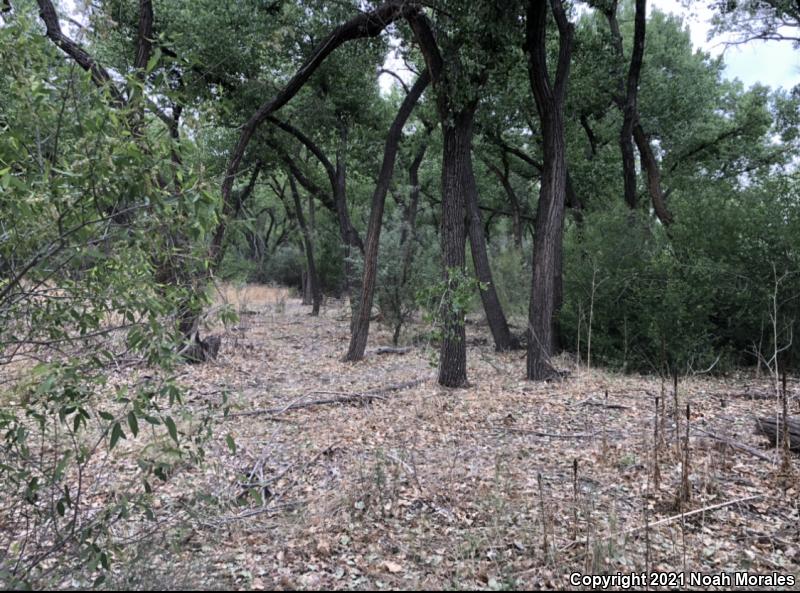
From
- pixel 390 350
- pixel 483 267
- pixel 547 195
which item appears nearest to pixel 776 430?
pixel 547 195

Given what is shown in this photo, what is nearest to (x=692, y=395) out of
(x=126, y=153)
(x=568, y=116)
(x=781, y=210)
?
(x=781, y=210)

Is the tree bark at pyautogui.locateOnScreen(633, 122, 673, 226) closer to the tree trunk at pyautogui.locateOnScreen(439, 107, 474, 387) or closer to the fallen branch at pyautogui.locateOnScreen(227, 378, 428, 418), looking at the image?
the tree trunk at pyautogui.locateOnScreen(439, 107, 474, 387)

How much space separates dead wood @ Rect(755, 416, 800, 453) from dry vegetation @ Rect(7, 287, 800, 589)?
0.13 m

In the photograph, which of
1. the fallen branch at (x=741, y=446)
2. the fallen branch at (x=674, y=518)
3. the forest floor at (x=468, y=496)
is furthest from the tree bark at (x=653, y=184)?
the fallen branch at (x=674, y=518)

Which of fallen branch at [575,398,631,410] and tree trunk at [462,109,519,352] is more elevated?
tree trunk at [462,109,519,352]

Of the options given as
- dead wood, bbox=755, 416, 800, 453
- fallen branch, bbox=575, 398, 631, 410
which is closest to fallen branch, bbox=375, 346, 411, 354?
fallen branch, bbox=575, 398, 631, 410

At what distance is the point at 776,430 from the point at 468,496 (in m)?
2.73

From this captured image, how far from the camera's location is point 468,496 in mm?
3574

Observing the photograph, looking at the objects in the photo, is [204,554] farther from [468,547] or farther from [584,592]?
[584,592]

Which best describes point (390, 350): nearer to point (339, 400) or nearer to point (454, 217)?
point (339, 400)

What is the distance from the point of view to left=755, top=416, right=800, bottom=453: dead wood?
4125 mm

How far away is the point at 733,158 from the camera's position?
15.1 metres

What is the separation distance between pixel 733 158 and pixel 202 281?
16.9m

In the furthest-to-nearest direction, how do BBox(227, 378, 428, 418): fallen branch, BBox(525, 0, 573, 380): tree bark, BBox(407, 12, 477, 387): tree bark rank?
1. BBox(525, 0, 573, 380): tree bark
2. BBox(407, 12, 477, 387): tree bark
3. BBox(227, 378, 428, 418): fallen branch
